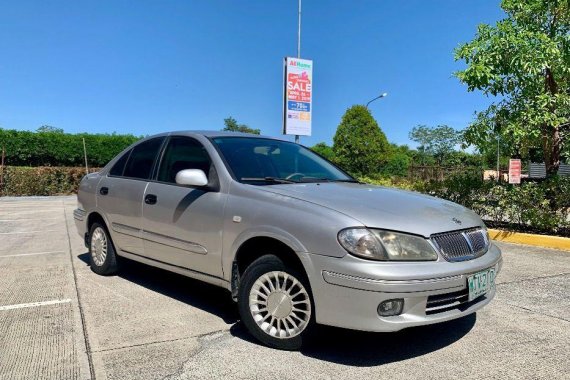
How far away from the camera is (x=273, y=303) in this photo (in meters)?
3.41

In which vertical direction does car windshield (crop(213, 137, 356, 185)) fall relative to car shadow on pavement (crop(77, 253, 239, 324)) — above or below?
above

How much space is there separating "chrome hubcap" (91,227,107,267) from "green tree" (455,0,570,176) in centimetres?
631

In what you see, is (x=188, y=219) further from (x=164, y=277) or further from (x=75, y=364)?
(x=164, y=277)

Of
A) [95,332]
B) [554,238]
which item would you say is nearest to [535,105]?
[554,238]

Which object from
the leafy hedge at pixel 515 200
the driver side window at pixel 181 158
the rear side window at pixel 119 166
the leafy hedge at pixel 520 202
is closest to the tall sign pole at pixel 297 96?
the leafy hedge at pixel 515 200

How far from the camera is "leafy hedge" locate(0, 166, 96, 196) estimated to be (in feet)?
72.7

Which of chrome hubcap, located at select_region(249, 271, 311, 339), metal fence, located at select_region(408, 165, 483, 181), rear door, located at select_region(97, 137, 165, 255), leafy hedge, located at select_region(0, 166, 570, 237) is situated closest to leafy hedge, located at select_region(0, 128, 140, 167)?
metal fence, located at select_region(408, 165, 483, 181)

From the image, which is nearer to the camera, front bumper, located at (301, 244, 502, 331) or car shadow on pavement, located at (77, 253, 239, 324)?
front bumper, located at (301, 244, 502, 331)

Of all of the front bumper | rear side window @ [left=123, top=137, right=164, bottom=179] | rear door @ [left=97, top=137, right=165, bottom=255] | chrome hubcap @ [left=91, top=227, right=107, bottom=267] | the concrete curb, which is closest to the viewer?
the front bumper

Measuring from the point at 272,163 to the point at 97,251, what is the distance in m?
2.59

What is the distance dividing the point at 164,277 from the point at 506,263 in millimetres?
4376

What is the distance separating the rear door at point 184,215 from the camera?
3916 millimetres

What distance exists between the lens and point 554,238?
24.3 ft

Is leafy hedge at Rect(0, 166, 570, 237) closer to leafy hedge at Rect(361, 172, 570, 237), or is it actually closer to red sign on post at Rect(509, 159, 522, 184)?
leafy hedge at Rect(361, 172, 570, 237)
